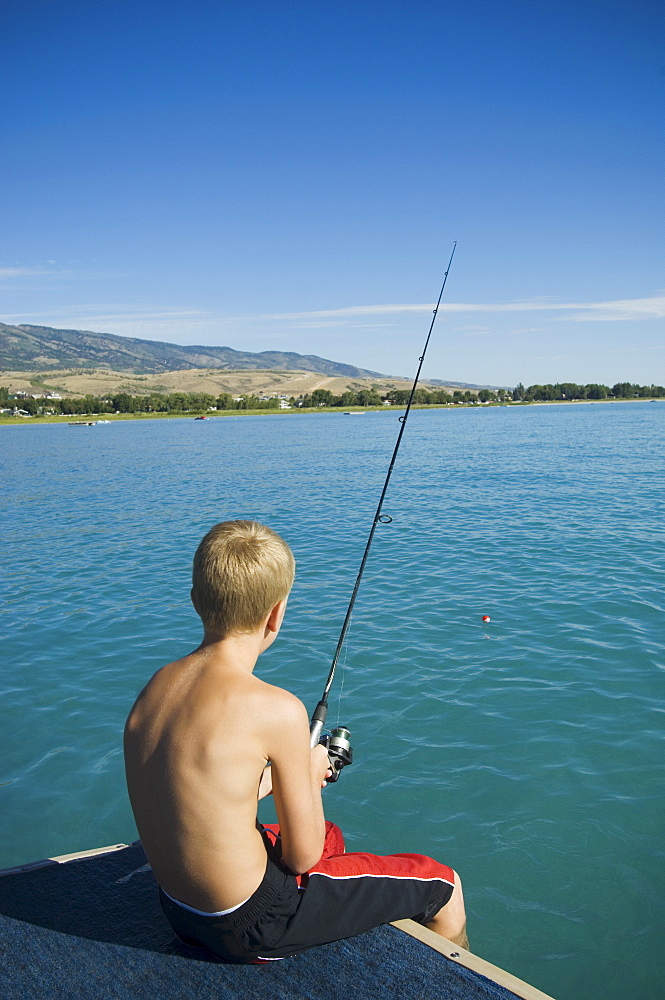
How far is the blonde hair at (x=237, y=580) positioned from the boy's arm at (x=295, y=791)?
0.34 metres

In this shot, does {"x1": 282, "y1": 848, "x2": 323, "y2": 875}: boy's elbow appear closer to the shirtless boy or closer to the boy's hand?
the shirtless boy

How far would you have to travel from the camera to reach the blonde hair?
2.52 m

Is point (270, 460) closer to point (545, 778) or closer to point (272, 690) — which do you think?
point (545, 778)

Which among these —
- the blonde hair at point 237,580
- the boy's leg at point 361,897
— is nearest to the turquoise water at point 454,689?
the boy's leg at point 361,897

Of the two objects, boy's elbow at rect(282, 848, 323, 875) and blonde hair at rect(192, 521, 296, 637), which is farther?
boy's elbow at rect(282, 848, 323, 875)

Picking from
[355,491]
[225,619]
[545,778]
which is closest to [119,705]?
[545,778]

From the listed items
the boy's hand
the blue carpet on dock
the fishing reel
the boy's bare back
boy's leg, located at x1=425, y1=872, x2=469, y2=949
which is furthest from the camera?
the fishing reel

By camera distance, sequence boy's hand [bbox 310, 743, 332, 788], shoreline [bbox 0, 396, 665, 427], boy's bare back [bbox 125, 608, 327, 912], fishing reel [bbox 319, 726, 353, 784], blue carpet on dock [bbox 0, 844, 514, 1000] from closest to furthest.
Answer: boy's bare back [bbox 125, 608, 327, 912], blue carpet on dock [bbox 0, 844, 514, 1000], boy's hand [bbox 310, 743, 332, 788], fishing reel [bbox 319, 726, 353, 784], shoreline [bbox 0, 396, 665, 427]

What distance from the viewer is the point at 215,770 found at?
2371 mm

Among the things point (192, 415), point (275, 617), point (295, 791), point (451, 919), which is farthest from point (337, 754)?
point (192, 415)

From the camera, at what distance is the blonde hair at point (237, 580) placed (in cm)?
252

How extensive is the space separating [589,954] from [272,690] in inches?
127

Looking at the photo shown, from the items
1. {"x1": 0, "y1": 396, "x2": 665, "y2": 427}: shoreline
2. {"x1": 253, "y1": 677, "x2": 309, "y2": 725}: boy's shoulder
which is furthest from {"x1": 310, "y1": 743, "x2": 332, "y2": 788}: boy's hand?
{"x1": 0, "y1": 396, "x2": 665, "y2": 427}: shoreline

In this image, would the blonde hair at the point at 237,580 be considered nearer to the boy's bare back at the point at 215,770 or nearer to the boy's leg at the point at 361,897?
the boy's bare back at the point at 215,770
